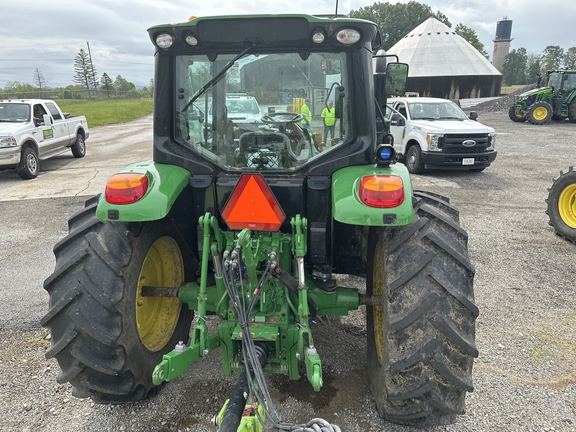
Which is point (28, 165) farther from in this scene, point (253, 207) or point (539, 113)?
point (539, 113)

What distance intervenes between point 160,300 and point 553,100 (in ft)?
81.3

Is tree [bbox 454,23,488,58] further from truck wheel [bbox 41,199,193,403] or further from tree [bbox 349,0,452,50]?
truck wheel [bbox 41,199,193,403]

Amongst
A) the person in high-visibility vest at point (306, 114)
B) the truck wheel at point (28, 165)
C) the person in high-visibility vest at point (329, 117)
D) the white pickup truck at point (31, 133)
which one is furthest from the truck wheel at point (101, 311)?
the truck wheel at point (28, 165)

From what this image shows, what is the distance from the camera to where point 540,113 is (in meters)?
22.2

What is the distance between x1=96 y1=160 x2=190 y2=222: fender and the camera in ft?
Answer: 8.34

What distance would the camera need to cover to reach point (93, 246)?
259 cm

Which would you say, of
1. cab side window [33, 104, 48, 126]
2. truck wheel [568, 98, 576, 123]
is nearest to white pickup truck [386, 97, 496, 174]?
cab side window [33, 104, 48, 126]

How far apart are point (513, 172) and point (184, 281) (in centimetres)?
1046

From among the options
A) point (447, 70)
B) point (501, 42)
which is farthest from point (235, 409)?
point (501, 42)

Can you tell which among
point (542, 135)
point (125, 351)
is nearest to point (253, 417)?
point (125, 351)

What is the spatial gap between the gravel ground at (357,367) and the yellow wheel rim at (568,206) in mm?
341

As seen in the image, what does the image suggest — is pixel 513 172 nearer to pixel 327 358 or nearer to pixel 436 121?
pixel 436 121

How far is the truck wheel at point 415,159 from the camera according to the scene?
35.7 ft

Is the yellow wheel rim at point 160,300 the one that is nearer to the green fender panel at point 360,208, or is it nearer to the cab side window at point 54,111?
the green fender panel at point 360,208
